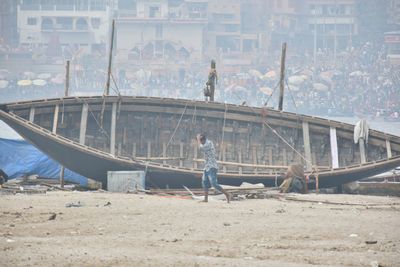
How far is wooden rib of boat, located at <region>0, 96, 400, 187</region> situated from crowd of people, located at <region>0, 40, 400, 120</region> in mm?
57661

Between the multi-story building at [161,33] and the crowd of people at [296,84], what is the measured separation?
174 centimetres

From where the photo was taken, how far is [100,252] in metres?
9.77

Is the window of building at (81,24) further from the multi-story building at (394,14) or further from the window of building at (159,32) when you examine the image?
the multi-story building at (394,14)

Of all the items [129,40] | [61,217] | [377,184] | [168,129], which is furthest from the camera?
[129,40]

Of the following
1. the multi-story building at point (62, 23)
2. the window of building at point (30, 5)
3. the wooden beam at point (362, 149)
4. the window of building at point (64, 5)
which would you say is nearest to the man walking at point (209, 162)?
the wooden beam at point (362, 149)

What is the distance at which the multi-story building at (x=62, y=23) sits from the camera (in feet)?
333

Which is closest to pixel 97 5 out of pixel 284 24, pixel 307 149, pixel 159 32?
pixel 159 32

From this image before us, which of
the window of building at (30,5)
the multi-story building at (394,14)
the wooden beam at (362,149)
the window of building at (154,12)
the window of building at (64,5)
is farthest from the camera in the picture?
the multi-story building at (394,14)

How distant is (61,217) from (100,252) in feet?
10.4

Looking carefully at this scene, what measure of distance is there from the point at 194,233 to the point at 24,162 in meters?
11.7

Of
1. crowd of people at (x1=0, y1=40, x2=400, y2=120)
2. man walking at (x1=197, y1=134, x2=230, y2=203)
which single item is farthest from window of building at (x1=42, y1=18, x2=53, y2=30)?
man walking at (x1=197, y1=134, x2=230, y2=203)

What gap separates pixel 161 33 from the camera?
9819 cm

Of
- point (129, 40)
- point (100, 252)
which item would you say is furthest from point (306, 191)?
point (129, 40)

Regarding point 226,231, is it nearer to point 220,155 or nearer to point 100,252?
point 100,252
